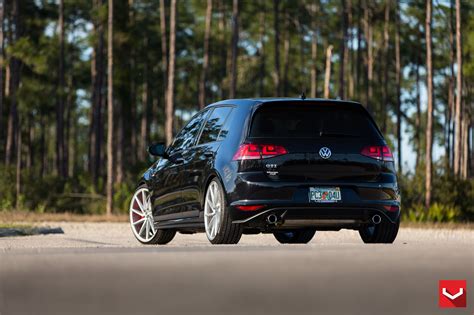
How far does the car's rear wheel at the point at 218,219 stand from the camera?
11.6 meters

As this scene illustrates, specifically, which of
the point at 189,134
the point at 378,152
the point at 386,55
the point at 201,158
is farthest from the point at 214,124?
the point at 386,55

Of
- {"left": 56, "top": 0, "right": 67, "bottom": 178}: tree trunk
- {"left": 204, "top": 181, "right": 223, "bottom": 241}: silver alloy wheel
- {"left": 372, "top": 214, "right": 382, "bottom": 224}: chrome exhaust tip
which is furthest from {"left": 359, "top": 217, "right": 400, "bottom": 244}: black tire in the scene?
{"left": 56, "top": 0, "right": 67, "bottom": 178}: tree trunk

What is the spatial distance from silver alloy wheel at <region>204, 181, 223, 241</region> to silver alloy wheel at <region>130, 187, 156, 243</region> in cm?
204

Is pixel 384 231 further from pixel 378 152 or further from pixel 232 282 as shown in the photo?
pixel 232 282

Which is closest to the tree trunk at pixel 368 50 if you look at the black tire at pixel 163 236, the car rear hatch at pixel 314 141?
the black tire at pixel 163 236

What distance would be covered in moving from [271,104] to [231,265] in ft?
17.2

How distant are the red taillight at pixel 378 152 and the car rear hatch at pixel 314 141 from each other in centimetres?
4

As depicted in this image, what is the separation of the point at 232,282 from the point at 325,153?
17.7 feet

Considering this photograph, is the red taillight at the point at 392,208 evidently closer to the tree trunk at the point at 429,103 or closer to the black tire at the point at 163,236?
the black tire at the point at 163,236

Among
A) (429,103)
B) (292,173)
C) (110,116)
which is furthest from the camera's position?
(110,116)

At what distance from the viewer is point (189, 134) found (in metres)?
13.6

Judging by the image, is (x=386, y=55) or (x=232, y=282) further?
(x=386, y=55)

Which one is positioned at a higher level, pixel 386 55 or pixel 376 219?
pixel 386 55

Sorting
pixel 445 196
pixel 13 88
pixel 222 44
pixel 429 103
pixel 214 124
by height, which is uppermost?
pixel 222 44
